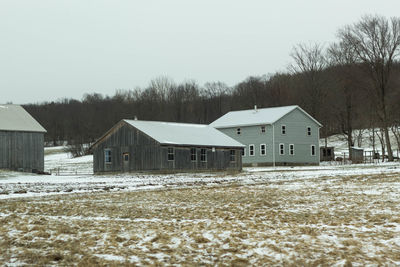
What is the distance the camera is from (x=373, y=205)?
15.4 m

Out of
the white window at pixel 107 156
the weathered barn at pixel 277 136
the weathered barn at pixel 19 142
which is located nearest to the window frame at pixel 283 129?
the weathered barn at pixel 277 136

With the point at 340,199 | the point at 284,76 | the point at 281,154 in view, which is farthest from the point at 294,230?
the point at 284,76

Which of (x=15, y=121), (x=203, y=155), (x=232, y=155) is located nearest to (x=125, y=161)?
(x=203, y=155)

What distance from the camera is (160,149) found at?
47750 mm

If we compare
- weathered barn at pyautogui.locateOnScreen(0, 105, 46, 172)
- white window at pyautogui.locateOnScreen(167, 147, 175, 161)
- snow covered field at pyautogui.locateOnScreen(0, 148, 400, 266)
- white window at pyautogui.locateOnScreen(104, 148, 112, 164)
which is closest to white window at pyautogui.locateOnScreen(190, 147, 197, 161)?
white window at pyautogui.locateOnScreen(167, 147, 175, 161)

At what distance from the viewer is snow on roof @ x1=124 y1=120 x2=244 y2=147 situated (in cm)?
4919

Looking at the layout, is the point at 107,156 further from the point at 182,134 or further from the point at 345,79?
the point at 345,79

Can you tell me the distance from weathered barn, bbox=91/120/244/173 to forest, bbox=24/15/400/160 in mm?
19551

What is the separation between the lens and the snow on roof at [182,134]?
49188 mm

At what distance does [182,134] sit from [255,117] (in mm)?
17942

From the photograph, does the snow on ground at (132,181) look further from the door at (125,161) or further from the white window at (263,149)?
the white window at (263,149)

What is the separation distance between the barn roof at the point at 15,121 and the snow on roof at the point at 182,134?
37.0 ft

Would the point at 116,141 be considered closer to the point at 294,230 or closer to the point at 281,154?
the point at 281,154

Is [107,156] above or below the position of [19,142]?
below
